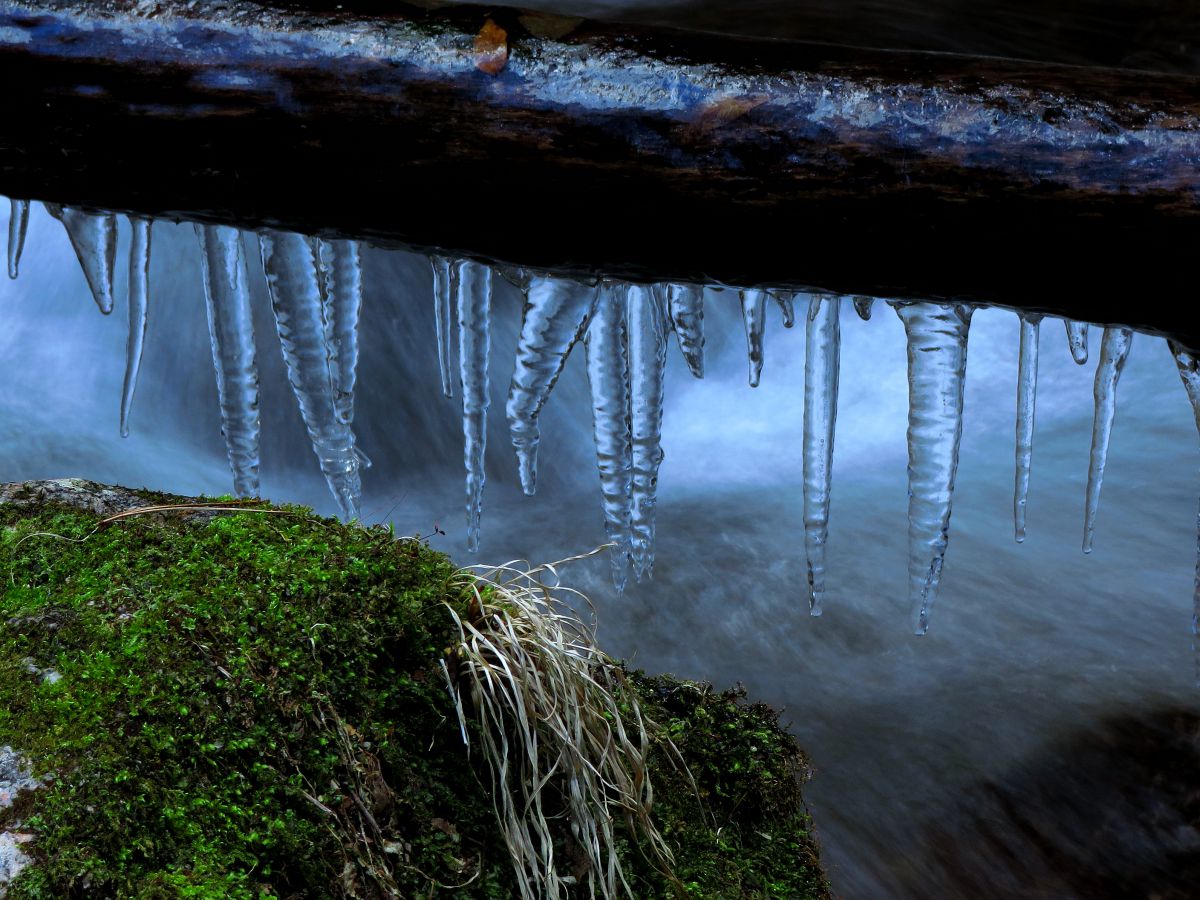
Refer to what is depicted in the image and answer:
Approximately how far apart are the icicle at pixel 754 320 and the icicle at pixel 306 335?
0.99m

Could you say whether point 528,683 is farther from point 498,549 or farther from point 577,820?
point 498,549

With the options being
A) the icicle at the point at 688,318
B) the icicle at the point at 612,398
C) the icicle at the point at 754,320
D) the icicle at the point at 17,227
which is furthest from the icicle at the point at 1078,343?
the icicle at the point at 17,227

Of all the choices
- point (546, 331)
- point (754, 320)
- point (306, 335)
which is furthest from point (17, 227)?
point (754, 320)

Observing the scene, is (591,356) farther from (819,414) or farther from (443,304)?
(819,414)

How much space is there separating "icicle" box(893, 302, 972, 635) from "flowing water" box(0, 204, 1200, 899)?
1739 mm

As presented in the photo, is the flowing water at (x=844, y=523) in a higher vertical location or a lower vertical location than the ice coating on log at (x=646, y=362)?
lower

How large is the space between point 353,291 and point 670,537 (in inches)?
148

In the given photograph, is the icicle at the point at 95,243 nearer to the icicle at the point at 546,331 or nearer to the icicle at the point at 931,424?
the icicle at the point at 546,331

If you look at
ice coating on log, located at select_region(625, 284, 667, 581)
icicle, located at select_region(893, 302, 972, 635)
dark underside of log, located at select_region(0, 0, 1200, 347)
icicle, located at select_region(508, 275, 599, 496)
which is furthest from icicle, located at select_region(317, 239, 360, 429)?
icicle, located at select_region(893, 302, 972, 635)

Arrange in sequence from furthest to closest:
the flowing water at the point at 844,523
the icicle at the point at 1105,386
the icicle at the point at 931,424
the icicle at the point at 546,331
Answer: the flowing water at the point at 844,523 < the icicle at the point at 1105,386 < the icicle at the point at 931,424 < the icicle at the point at 546,331

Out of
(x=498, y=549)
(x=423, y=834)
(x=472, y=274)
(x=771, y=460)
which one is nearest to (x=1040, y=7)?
(x=771, y=460)

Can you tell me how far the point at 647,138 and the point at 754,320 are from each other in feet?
4.91

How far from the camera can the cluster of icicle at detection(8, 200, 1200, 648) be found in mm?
2207

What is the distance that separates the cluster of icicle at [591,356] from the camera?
2207 millimetres
